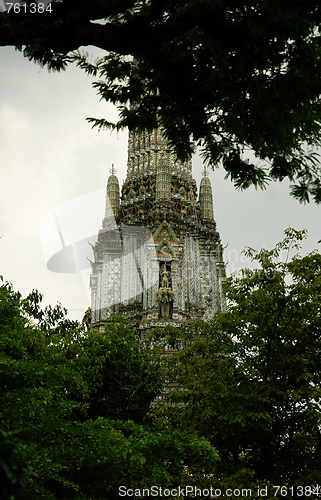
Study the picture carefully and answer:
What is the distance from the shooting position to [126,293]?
125 ft

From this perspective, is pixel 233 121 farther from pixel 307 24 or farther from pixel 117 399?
pixel 117 399

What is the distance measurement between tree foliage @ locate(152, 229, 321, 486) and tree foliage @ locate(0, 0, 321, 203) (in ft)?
30.2

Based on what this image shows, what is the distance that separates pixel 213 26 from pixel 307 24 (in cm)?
83

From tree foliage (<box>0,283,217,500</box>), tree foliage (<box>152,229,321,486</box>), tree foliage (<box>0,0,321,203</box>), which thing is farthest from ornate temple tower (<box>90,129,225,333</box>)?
tree foliage (<box>0,0,321,203</box>)

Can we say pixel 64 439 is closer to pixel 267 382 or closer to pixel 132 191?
pixel 267 382

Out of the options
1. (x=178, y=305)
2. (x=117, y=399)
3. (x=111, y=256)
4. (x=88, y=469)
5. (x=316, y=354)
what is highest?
(x=111, y=256)

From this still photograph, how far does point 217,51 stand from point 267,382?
10.6 metres

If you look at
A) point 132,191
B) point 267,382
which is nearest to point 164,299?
point 132,191

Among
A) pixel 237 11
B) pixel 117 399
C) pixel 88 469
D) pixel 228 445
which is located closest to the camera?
pixel 237 11

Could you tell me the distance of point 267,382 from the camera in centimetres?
1345

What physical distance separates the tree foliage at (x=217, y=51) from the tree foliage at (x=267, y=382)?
Result: 9196mm

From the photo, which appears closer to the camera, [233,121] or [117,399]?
[233,121]

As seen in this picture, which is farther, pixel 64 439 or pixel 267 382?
pixel 267 382

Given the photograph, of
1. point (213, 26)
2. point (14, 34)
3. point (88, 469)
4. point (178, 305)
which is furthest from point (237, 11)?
point (178, 305)
